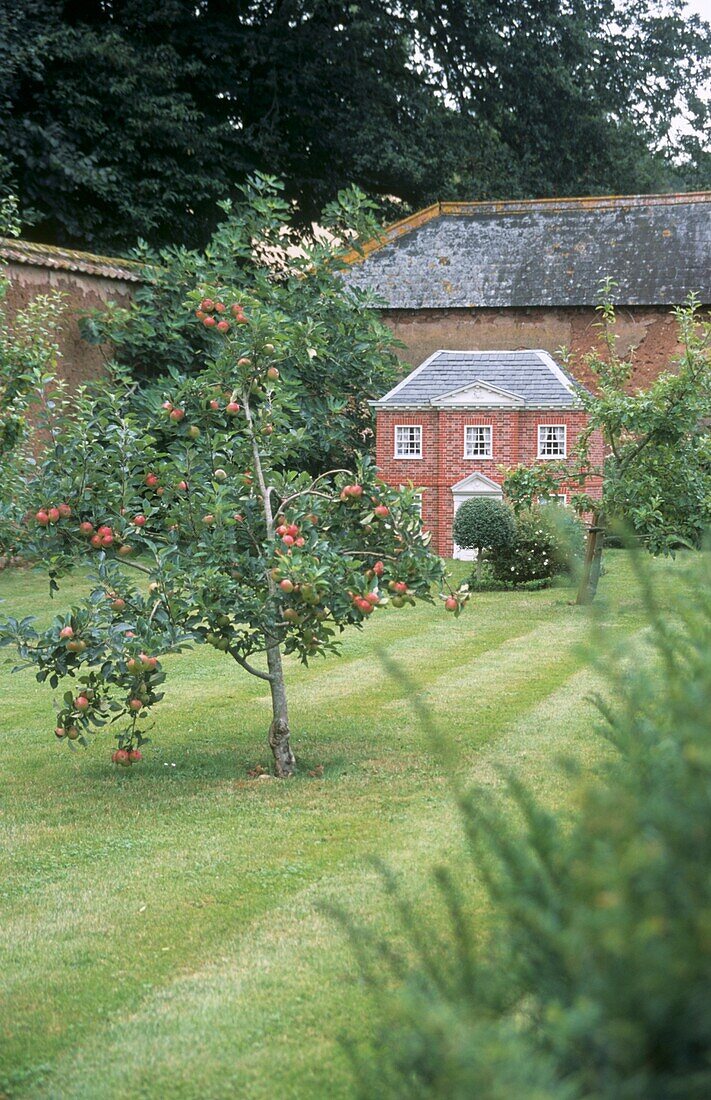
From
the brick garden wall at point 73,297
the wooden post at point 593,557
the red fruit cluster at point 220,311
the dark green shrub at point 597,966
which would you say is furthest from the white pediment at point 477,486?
the dark green shrub at point 597,966

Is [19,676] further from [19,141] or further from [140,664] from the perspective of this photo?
[19,141]

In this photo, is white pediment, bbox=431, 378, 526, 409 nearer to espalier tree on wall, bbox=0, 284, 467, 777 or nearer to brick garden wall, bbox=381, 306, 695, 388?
brick garden wall, bbox=381, 306, 695, 388

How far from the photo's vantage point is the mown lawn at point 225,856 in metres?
4.32

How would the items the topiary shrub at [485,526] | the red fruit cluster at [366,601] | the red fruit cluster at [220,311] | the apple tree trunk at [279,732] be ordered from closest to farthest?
the red fruit cluster at [366,601] < the red fruit cluster at [220,311] < the apple tree trunk at [279,732] < the topiary shrub at [485,526]

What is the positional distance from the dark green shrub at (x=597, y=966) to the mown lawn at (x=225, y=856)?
46 centimetres

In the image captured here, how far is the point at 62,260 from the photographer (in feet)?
63.2

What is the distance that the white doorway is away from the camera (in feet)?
75.7

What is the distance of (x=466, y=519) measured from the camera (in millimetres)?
19672

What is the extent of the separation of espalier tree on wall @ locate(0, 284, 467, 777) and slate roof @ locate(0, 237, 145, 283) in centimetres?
1020

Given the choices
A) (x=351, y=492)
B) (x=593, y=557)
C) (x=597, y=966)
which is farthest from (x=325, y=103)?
(x=597, y=966)

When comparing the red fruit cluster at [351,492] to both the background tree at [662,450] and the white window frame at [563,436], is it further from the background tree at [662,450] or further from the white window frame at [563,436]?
the white window frame at [563,436]

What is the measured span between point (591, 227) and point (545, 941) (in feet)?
90.9

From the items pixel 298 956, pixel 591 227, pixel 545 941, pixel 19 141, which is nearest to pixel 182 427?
pixel 298 956

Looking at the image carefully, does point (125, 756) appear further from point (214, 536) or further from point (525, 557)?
point (525, 557)
